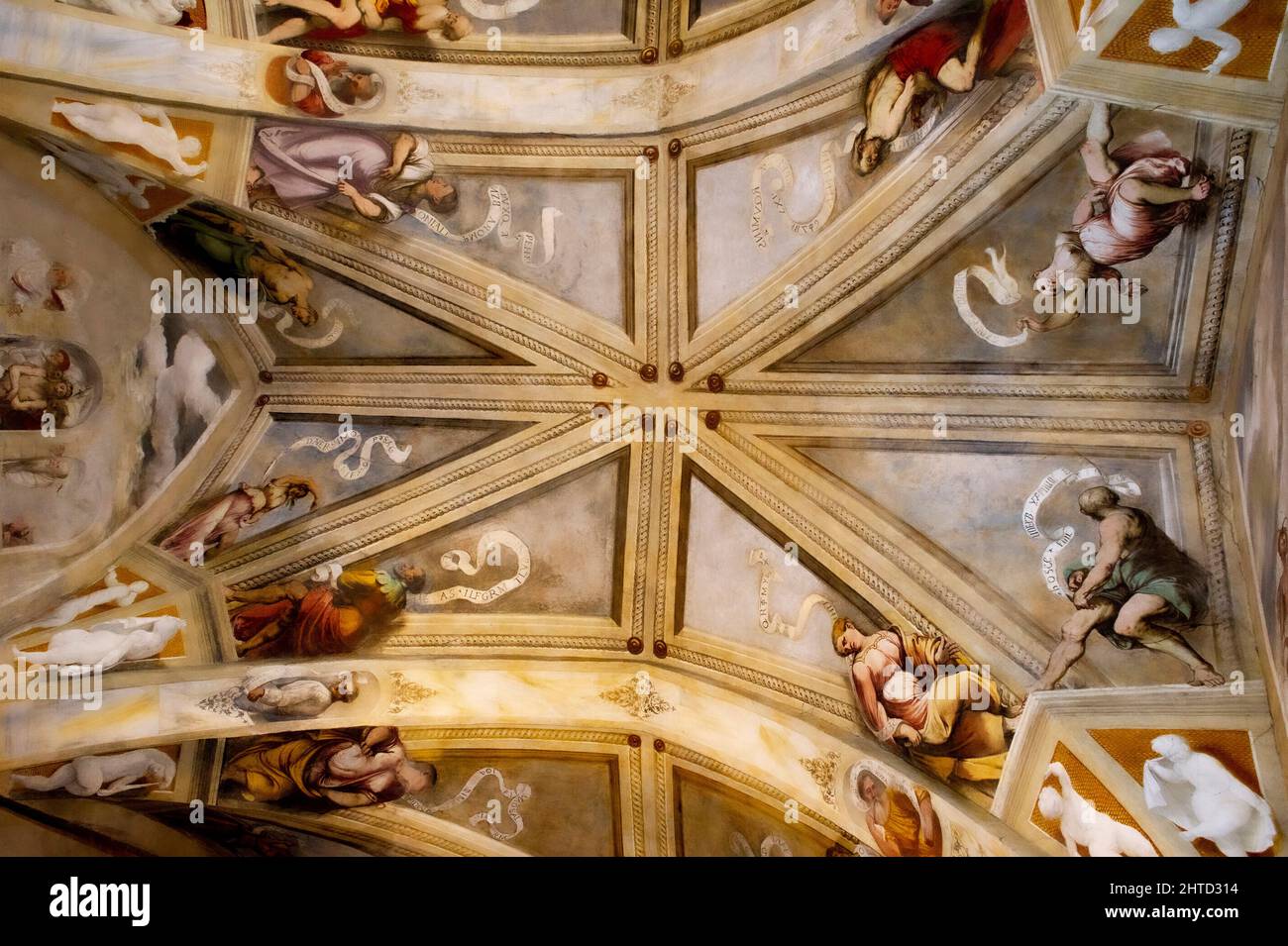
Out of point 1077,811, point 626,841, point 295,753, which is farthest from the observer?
point 626,841

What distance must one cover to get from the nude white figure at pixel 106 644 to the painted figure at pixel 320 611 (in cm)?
51

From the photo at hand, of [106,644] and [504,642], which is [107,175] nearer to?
[106,644]

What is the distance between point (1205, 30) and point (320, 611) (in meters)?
7.25

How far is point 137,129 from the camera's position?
8891 millimetres

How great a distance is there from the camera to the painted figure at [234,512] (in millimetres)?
10000

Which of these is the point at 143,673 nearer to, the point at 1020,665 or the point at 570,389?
the point at 570,389

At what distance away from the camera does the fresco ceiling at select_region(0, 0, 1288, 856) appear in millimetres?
8328

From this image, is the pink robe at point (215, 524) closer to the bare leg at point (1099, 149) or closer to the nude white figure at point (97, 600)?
the nude white figure at point (97, 600)

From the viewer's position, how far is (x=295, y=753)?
1007 centimetres

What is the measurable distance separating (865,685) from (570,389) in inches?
124

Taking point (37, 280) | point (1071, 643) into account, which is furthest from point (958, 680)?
point (37, 280)

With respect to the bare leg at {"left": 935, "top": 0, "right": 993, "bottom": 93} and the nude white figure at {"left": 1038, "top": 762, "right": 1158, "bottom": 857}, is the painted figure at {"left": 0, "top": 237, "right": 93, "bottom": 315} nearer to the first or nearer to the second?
the bare leg at {"left": 935, "top": 0, "right": 993, "bottom": 93}
